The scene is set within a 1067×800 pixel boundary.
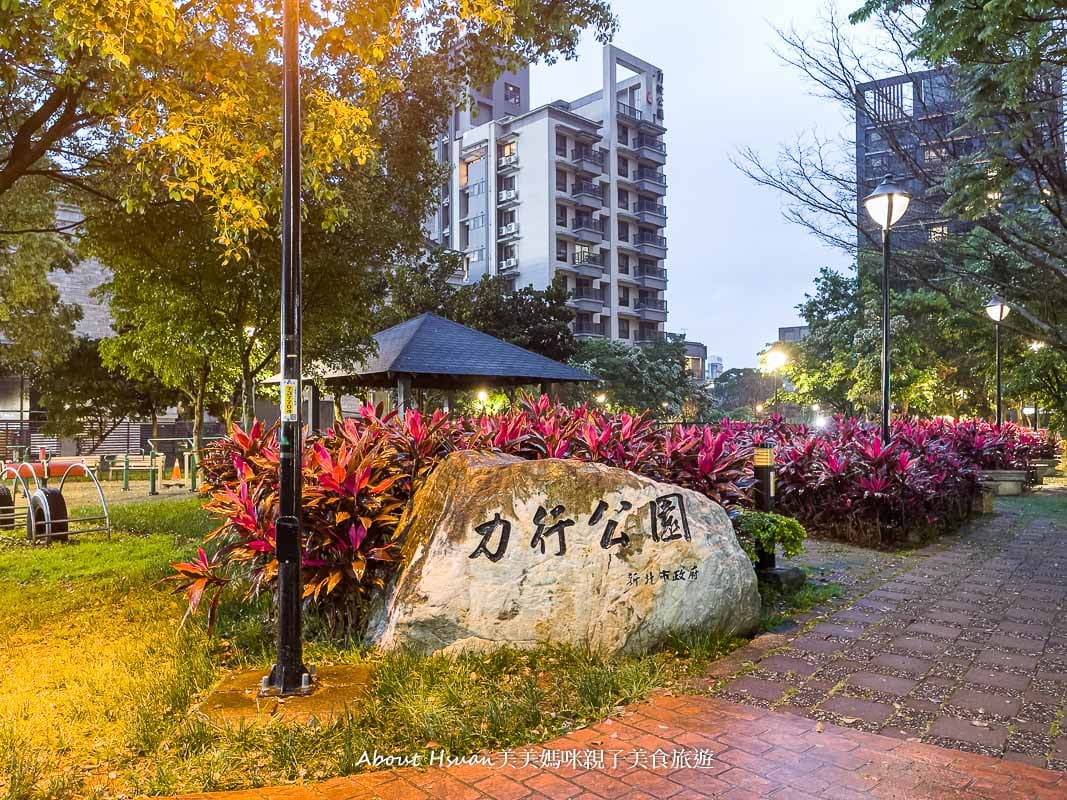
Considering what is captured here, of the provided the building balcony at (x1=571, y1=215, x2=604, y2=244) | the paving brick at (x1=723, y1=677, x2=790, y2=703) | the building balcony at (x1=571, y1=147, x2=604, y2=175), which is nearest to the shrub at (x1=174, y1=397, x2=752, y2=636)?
the paving brick at (x1=723, y1=677, x2=790, y2=703)

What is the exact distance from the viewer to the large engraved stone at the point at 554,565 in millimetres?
4328

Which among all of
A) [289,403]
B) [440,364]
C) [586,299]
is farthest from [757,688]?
[586,299]

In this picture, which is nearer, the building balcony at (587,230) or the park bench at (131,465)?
the park bench at (131,465)

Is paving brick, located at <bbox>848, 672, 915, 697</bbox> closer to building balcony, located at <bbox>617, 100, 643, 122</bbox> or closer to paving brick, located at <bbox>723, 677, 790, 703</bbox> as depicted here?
paving brick, located at <bbox>723, 677, 790, 703</bbox>

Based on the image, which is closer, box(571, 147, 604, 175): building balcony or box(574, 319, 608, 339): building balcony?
box(571, 147, 604, 175): building balcony

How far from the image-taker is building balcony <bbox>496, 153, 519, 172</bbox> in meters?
46.2

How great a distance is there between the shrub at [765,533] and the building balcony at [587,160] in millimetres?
43349

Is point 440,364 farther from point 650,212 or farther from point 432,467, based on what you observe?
point 650,212

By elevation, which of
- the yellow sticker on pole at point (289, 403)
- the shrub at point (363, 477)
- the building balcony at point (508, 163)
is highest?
the building balcony at point (508, 163)

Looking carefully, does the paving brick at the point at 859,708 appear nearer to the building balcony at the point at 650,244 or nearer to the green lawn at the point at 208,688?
the green lawn at the point at 208,688

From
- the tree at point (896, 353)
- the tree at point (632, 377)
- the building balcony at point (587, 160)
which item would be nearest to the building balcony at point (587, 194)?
the building balcony at point (587, 160)

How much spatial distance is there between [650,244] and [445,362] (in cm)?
3932

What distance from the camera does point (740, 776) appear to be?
2.99 metres

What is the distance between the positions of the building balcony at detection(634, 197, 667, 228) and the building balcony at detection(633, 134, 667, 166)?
8.94 feet
